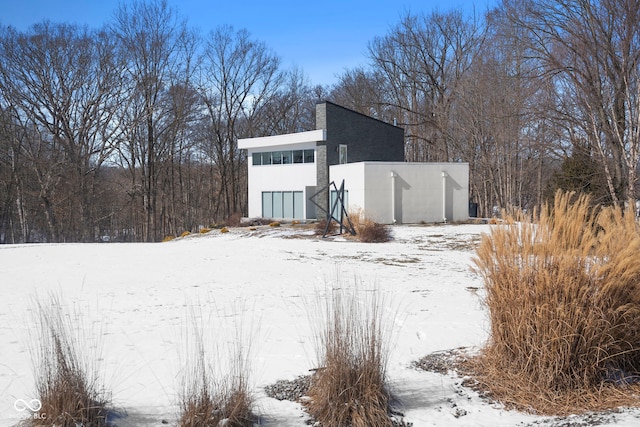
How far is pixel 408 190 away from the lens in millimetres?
26641

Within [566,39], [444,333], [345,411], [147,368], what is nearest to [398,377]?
[345,411]

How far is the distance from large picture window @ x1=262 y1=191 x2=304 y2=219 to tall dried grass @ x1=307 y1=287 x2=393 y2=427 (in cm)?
2701

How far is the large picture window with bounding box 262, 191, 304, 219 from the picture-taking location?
31.6 meters

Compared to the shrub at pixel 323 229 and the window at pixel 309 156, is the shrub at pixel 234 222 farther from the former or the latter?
the shrub at pixel 323 229

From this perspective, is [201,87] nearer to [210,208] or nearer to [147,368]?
[210,208]

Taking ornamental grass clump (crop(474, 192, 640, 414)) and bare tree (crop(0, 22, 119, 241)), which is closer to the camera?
ornamental grass clump (crop(474, 192, 640, 414))

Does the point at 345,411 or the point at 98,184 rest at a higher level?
the point at 98,184

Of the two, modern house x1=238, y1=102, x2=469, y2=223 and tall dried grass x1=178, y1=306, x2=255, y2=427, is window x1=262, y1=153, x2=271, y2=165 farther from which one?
tall dried grass x1=178, y1=306, x2=255, y2=427

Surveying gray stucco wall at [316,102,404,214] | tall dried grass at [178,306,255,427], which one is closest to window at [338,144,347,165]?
gray stucco wall at [316,102,404,214]

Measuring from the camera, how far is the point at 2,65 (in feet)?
97.7

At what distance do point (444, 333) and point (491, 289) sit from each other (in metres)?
1.63

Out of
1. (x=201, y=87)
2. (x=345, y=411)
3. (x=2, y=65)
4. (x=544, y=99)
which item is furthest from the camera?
(x=201, y=87)

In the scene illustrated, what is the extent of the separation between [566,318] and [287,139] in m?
28.1

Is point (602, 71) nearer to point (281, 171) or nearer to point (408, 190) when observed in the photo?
point (408, 190)
